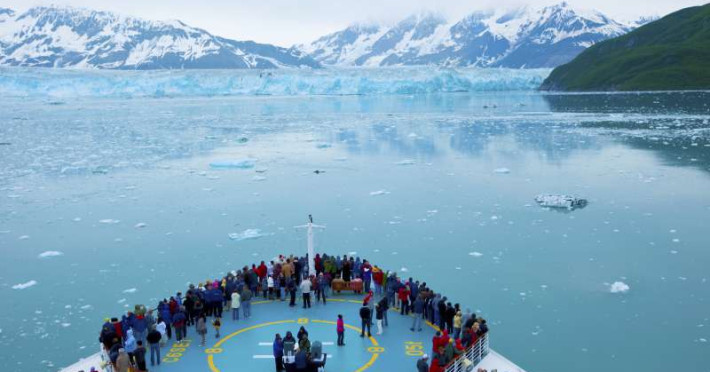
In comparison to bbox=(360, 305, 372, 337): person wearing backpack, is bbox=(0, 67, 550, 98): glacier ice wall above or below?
above

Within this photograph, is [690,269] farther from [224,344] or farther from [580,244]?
[224,344]

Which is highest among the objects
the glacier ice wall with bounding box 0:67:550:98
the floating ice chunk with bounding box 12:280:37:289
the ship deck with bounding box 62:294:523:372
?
the glacier ice wall with bounding box 0:67:550:98

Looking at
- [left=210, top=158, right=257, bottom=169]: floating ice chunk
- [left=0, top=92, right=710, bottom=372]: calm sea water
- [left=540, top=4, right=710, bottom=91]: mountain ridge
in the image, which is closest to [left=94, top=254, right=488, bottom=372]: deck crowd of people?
[left=0, top=92, right=710, bottom=372]: calm sea water

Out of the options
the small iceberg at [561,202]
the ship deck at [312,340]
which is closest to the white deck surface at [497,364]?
the ship deck at [312,340]

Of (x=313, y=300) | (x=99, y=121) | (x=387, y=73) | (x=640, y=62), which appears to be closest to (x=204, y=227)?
(x=313, y=300)

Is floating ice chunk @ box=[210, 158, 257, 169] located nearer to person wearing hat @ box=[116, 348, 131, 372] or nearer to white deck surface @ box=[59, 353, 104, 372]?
white deck surface @ box=[59, 353, 104, 372]

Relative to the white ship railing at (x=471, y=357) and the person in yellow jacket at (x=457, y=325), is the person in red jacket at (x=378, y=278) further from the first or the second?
the white ship railing at (x=471, y=357)
